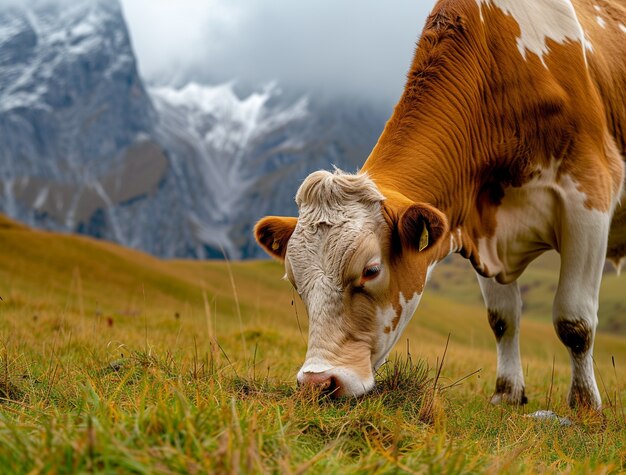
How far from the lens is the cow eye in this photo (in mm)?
4539

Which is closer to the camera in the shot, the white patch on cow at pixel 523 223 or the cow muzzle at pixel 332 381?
the cow muzzle at pixel 332 381

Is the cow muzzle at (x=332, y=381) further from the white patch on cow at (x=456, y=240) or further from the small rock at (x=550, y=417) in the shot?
the white patch on cow at (x=456, y=240)

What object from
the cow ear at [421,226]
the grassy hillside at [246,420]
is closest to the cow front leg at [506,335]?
the grassy hillside at [246,420]

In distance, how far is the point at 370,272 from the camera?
4582mm

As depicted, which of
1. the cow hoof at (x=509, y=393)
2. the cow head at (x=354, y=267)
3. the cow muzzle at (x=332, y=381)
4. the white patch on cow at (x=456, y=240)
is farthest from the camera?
the cow hoof at (x=509, y=393)

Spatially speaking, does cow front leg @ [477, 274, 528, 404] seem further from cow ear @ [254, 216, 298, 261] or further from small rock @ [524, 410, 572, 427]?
cow ear @ [254, 216, 298, 261]

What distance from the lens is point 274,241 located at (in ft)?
17.2

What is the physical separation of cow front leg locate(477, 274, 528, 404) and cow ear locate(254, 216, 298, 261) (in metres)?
3.08

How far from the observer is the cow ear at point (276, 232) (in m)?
5.19

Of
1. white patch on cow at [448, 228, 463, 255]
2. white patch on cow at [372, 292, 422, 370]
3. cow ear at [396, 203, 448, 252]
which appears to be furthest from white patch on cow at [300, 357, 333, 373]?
white patch on cow at [448, 228, 463, 255]

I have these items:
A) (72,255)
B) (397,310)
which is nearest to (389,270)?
(397,310)

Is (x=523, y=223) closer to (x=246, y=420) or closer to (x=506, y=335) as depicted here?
(x=506, y=335)

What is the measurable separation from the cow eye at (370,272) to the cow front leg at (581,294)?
2.39 m

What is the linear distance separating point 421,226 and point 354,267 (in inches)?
25.3
